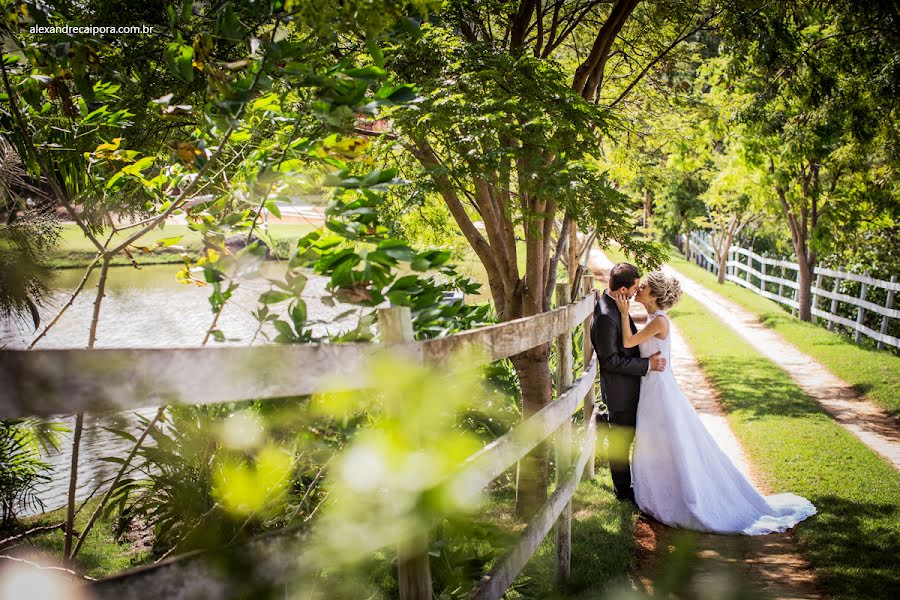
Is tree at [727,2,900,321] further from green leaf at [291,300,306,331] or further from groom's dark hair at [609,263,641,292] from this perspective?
green leaf at [291,300,306,331]

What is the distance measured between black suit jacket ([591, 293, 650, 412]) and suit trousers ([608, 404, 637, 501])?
0.28 feet

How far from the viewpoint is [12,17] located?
2664 millimetres

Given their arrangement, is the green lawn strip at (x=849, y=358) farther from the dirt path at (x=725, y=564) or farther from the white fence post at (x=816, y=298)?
the dirt path at (x=725, y=564)

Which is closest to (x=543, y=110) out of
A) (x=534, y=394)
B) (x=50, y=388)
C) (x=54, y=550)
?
(x=534, y=394)

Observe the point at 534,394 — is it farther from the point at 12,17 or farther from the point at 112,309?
the point at 112,309

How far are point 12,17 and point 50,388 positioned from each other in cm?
214

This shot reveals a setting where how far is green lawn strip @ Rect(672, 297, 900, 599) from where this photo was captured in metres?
4.57

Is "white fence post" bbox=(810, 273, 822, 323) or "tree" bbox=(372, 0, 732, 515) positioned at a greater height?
"tree" bbox=(372, 0, 732, 515)

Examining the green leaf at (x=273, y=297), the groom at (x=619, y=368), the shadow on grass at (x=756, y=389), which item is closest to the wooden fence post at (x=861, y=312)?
the shadow on grass at (x=756, y=389)

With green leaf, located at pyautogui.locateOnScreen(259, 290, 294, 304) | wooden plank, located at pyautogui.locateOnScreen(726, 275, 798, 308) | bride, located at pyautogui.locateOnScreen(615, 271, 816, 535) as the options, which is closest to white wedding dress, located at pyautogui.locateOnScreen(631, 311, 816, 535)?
bride, located at pyautogui.locateOnScreen(615, 271, 816, 535)

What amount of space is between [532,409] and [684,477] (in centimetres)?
131

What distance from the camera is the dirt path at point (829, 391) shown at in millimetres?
7977

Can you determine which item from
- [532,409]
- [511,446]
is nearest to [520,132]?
[511,446]

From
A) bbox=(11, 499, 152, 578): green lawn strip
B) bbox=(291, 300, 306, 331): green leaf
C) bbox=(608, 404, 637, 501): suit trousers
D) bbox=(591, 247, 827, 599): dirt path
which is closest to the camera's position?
bbox=(291, 300, 306, 331): green leaf
